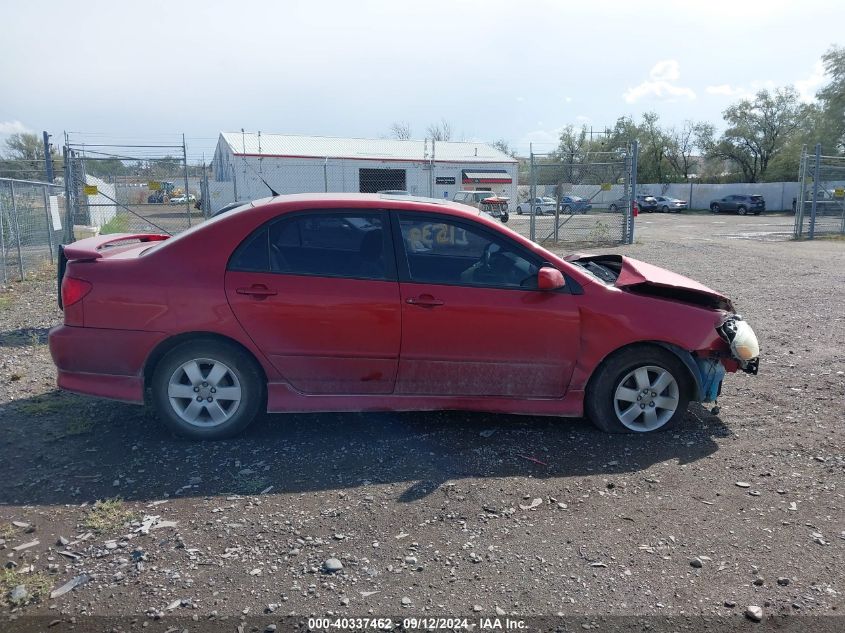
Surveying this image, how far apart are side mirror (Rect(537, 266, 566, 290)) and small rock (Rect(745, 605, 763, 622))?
2.21 metres

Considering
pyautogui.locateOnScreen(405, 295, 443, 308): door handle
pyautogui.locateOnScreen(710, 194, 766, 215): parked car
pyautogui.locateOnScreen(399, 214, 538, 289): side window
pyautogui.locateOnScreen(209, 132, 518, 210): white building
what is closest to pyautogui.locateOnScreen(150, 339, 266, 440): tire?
pyautogui.locateOnScreen(405, 295, 443, 308): door handle

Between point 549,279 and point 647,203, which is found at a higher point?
point 647,203

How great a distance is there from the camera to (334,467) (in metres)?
4.27

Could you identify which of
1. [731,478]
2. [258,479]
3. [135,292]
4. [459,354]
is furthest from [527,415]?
[135,292]

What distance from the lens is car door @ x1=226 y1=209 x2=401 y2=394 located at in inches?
176

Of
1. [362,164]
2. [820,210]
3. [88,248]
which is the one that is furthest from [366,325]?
[362,164]

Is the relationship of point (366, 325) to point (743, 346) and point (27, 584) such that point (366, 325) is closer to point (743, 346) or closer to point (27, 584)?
point (27, 584)

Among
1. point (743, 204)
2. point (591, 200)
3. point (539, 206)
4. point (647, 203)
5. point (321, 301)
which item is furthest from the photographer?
point (647, 203)

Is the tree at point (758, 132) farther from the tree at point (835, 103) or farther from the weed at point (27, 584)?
the weed at point (27, 584)

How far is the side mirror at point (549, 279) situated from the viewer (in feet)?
14.7

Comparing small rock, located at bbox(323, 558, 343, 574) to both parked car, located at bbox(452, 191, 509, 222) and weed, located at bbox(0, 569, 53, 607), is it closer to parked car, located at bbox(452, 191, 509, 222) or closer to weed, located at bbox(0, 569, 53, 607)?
weed, located at bbox(0, 569, 53, 607)

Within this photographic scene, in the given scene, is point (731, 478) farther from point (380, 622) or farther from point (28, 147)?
point (28, 147)

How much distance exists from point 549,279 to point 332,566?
2299 millimetres

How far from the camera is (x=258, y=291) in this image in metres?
4.46
